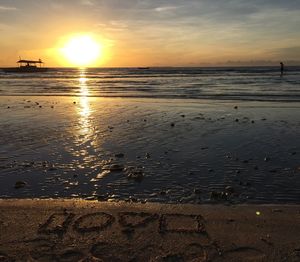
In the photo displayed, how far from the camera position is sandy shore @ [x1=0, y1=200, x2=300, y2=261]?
4422 millimetres

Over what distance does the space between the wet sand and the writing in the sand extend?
0.80m

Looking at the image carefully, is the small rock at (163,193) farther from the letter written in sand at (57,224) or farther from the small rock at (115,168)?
the letter written in sand at (57,224)

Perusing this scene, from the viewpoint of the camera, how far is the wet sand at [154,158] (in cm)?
667

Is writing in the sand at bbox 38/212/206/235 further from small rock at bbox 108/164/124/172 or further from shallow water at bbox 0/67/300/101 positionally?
shallow water at bbox 0/67/300/101

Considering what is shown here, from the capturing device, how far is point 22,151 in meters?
9.45

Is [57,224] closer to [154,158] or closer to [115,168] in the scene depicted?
[115,168]

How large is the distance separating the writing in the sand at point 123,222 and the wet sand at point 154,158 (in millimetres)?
797

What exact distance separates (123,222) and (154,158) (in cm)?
360

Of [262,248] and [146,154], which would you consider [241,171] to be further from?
[262,248]

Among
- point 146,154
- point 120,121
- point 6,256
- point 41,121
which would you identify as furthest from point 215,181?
point 41,121

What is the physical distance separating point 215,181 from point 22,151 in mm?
5040

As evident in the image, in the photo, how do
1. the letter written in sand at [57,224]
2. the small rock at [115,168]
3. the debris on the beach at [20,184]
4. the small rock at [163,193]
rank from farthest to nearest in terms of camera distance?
the small rock at [115,168]
the debris on the beach at [20,184]
the small rock at [163,193]
the letter written in sand at [57,224]

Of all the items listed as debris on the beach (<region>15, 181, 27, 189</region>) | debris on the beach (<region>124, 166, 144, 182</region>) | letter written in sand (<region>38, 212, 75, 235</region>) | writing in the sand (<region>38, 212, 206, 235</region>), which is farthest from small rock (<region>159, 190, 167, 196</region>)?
debris on the beach (<region>15, 181, 27, 189</region>)

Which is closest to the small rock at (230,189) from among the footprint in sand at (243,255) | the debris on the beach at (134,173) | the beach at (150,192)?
the beach at (150,192)
